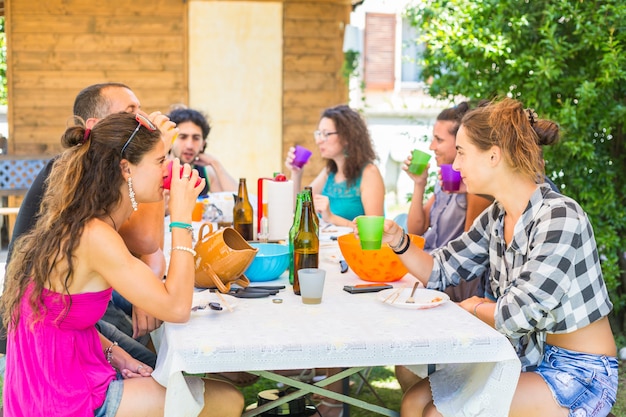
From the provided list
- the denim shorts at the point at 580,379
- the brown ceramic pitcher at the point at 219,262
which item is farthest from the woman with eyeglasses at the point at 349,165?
the denim shorts at the point at 580,379

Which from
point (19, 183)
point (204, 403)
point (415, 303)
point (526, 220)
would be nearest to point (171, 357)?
point (204, 403)

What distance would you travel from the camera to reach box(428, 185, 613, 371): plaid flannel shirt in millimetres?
2066

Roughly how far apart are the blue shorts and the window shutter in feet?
35.9

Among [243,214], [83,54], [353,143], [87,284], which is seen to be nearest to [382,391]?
[243,214]

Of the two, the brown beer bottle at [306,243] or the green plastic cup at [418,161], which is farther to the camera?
the green plastic cup at [418,161]

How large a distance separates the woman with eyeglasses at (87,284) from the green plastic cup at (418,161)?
1619 millimetres

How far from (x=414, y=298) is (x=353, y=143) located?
203cm

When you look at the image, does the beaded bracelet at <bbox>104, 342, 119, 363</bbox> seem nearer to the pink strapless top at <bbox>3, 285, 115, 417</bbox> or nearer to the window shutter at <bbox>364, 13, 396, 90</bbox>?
Result: the pink strapless top at <bbox>3, 285, 115, 417</bbox>

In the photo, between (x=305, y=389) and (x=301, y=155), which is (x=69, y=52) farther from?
(x=305, y=389)

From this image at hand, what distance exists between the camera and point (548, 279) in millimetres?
2068

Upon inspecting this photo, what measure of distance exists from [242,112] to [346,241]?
513 cm

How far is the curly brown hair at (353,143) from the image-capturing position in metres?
4.16

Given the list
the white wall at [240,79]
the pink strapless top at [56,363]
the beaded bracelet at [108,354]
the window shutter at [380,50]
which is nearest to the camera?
the pink strapless top at [56,363]

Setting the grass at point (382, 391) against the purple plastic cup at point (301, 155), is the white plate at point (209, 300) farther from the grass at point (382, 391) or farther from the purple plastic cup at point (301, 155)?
the purple plastic cup at point (301, 155)
